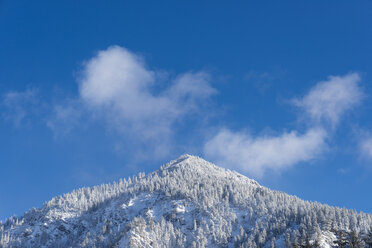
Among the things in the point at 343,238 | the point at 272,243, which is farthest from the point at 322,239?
the point at 272,243

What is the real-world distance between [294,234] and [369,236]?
3393cm

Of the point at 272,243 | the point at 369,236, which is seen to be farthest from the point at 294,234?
the point at 369,236

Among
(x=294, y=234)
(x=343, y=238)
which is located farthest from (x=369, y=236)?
(x=294, y=234)

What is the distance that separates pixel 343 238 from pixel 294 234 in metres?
22.5

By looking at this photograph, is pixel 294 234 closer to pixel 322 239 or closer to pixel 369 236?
pixel 322 239

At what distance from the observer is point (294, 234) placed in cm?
19512

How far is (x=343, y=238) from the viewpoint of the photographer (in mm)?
186375

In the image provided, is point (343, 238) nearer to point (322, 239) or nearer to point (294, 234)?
point (322, 239)

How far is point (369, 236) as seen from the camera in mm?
178375

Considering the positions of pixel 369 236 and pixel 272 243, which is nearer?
A: pixel 369 236

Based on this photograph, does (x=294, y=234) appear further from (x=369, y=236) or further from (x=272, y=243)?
(x=369, y=236)

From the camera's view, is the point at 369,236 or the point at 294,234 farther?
the point at 294,234

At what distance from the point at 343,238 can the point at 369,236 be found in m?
12.1

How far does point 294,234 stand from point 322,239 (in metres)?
13.5
